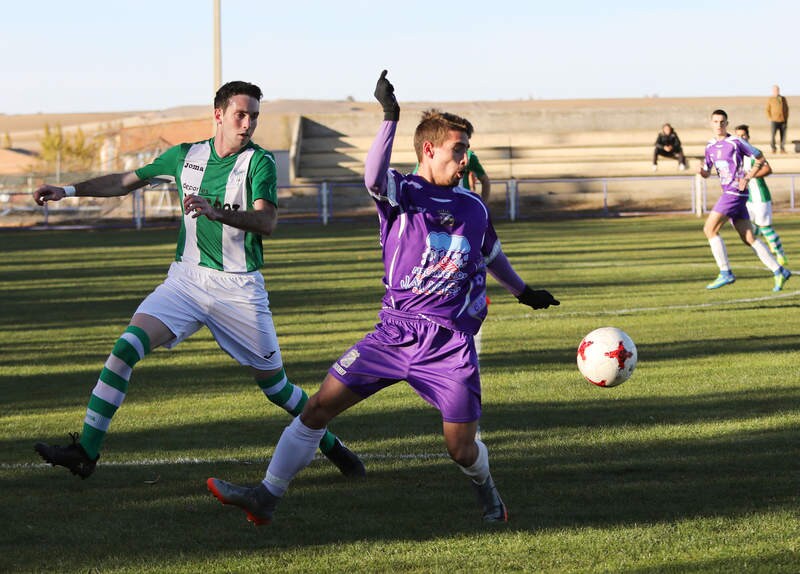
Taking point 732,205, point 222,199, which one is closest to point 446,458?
point 222,199

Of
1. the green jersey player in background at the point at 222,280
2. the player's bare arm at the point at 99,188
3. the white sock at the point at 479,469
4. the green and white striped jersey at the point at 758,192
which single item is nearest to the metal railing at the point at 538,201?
the green and white striped jersey at the point at 758,192

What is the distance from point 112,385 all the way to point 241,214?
113 cm

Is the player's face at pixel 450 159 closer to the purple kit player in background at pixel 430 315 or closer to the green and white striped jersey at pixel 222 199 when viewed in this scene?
the purple kit player in background at pixel 430 315

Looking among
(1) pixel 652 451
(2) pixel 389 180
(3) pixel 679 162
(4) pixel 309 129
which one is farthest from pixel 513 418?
(4) pixel 309 129

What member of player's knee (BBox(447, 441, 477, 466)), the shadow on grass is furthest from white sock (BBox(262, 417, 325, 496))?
player's knee (BBox(447, 441, 477, 466))

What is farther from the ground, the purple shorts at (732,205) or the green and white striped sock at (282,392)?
the purple shorts at (732,205)

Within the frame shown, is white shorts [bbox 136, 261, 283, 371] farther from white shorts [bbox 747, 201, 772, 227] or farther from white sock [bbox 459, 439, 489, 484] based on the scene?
white shorts [bbox 747, 201, 772, 227]

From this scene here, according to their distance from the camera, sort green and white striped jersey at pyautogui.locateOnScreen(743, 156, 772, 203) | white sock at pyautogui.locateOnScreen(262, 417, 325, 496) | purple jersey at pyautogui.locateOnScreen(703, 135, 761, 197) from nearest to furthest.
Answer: white sock at pyautogui.locateOnScreen(262, 417, 325, 496) < purple jersey at pyautogui.locateOnScreen(703, 135, 761, 197) < green and white striped jersey at pyautogui.locateOnScreen(743, 156, 772, 203)

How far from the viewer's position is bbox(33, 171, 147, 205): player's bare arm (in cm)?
708

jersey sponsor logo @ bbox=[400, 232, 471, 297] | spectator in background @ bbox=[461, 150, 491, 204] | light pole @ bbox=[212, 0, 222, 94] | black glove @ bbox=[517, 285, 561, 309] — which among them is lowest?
black glove @ bbox=[517, 285, 561, 309]

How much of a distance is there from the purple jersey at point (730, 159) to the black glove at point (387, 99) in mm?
11330

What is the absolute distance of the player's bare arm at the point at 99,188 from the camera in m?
7.08

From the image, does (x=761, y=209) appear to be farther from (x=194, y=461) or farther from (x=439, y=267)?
(x=439, y=267)

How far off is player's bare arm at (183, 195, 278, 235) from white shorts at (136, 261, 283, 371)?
1.25 feet
